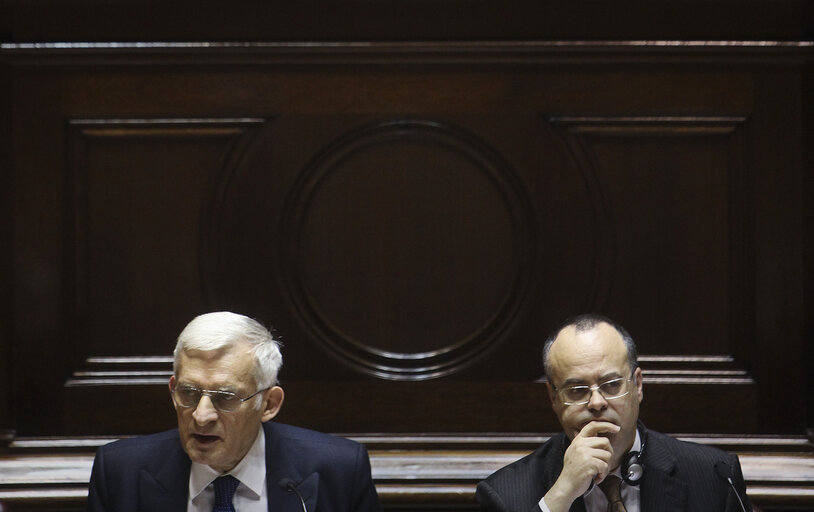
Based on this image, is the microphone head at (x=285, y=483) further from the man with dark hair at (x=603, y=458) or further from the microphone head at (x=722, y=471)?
the microphone head at (x=722, y=471)

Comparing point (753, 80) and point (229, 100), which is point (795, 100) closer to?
point (753, 80)

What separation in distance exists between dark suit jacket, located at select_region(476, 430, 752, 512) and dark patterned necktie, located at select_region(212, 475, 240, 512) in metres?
0.65

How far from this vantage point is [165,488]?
2555 mm

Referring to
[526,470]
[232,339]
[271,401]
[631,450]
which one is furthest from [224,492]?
[631,450]

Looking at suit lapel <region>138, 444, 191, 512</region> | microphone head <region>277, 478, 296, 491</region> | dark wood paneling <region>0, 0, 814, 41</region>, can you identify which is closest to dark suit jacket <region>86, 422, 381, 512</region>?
suit lapel <region>138, 444, 191, 512</region>

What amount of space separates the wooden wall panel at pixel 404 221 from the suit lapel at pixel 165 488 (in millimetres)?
589

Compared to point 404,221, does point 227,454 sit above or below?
below

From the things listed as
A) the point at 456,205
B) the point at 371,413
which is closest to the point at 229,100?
the point at 456,205

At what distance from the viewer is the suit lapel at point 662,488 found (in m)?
2.50

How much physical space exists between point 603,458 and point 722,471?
28cm

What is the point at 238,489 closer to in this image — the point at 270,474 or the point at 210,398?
the point at 270,474

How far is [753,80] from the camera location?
314 centimetres

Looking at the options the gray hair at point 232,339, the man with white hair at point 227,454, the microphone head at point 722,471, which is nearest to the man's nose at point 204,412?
the man with white hair at point 227,454

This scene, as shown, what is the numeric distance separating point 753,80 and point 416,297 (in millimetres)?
1301
